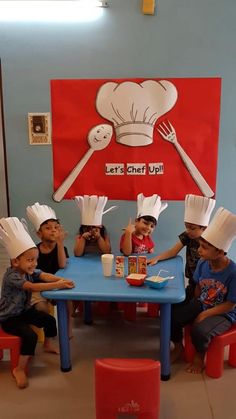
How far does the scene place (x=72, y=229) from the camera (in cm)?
271

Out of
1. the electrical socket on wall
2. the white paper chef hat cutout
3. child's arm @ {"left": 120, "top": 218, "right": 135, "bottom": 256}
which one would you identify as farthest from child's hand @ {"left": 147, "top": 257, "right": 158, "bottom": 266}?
the electrical socket on wall

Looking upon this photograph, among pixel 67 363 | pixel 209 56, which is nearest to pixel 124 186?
pixel 209 56

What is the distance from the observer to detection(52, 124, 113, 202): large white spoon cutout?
102 inches

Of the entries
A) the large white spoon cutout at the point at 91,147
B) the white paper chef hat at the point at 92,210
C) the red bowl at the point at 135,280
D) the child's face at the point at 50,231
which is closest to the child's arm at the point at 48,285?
the red bowl at the point at 135,280

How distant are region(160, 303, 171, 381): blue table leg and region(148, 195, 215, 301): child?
0.35m

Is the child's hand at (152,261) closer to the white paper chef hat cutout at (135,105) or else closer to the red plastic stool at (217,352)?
the red plastic stool at (217,352)

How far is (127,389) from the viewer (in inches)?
54.4

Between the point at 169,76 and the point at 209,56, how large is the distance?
0.28 m

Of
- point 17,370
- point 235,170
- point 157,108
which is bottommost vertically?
point 17,370

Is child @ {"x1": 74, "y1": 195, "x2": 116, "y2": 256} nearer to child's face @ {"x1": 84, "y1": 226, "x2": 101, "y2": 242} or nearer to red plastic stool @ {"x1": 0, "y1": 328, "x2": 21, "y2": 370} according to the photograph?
child's face @ {"x1": 84, "y1": 226, "x2": 101, "y2": 242}

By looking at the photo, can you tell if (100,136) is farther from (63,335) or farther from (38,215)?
(63,335)

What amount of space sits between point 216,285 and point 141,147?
1119 millimetres

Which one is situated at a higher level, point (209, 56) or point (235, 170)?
point (209, 56)

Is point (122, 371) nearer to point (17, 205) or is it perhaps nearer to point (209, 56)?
A: point (17, 205)
